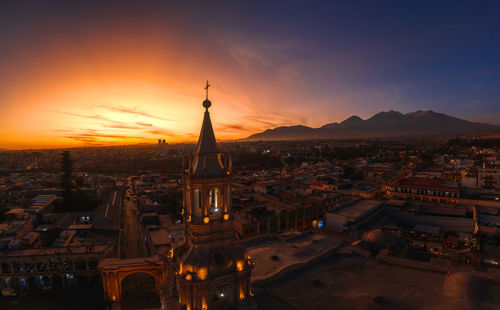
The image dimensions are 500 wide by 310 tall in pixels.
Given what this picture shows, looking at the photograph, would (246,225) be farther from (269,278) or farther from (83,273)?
(269,278)

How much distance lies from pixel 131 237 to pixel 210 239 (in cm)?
3590

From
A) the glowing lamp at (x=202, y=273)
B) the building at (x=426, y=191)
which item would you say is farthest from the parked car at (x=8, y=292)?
the building at (x=426, y=191)

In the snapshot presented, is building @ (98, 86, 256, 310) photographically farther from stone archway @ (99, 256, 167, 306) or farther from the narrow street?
the narrow street

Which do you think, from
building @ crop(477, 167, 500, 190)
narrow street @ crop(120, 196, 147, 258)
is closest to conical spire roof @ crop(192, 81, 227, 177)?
narrow street @ crop(120, 196, 147, 258)

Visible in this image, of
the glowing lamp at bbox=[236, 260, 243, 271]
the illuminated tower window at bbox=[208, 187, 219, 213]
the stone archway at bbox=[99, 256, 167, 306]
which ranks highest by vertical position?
the illuminated tower window at bbox=[208, 187, 219, 213]

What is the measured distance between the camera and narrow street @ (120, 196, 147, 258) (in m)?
37.1

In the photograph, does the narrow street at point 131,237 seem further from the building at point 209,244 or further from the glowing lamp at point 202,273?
the glowing lamp at point 202,273

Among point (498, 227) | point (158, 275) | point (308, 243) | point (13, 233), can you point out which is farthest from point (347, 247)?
point (13, 233)

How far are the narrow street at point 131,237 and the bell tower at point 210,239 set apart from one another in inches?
1034

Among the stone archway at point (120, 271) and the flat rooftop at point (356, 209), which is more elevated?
the flat rooftop at point (356, 209)

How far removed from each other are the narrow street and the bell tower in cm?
2626

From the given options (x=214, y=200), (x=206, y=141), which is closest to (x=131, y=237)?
(x=214, y=200)

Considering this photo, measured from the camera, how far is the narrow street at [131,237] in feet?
122

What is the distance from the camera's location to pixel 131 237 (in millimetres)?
43281
